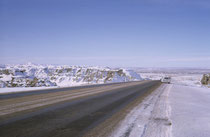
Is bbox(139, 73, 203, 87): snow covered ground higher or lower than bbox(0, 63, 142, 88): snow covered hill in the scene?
lower

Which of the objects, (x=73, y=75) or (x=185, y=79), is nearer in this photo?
(x=73, y=75)

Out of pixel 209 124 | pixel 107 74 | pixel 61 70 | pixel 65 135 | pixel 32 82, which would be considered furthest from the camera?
pixel 61 70

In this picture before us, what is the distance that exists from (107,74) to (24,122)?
201 ft

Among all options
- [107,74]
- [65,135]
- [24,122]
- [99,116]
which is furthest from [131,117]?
[107,74]

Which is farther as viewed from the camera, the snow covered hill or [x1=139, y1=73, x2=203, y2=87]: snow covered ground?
the snow covered hill

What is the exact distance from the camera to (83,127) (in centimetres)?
596

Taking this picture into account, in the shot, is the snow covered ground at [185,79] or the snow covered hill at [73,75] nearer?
the snow covered ground at [185,79]

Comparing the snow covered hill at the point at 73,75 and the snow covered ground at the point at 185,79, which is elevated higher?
the snow covered hill at the point at 73,75

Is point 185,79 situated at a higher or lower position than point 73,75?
lower

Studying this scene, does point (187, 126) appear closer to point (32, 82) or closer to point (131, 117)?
point (131, 117)

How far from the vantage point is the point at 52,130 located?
18.1ft

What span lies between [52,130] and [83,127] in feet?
3.07

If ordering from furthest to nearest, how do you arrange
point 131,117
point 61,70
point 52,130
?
point 61,70 < point 131,117 < point 52,130

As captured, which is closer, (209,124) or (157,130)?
(157,130)
